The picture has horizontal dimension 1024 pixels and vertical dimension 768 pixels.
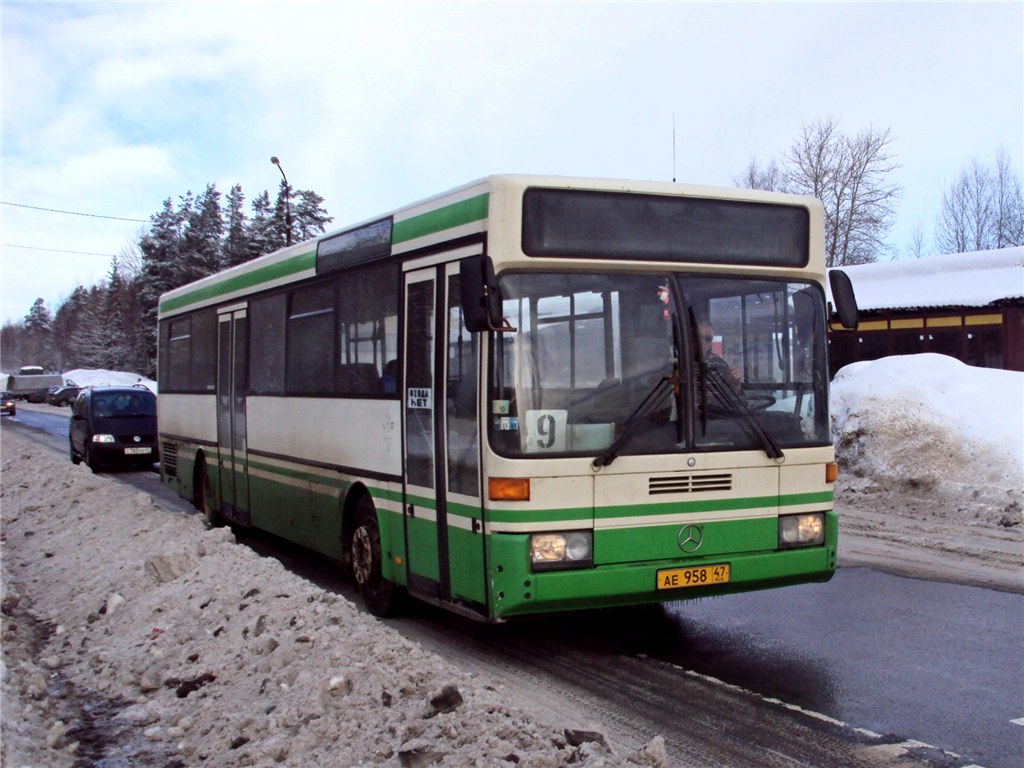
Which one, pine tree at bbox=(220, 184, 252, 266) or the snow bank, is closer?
the snow bank

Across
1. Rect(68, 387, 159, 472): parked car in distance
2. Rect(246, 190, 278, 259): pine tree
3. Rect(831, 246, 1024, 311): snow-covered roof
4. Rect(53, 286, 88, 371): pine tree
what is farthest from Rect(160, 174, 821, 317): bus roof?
Rect(53, 286, 88, 371): pine tree

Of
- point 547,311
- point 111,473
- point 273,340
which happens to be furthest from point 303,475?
point 111,473

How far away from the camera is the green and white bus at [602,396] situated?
6609 mm

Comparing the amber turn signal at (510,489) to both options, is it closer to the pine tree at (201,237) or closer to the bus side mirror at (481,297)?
the bus side mirror at (481,297)

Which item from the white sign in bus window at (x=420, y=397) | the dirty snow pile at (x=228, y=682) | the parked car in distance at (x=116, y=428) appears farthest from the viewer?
the parked car in distance at (x=116, y=428)

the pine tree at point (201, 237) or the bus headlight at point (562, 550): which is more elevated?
the pine tree at point (201, 237)

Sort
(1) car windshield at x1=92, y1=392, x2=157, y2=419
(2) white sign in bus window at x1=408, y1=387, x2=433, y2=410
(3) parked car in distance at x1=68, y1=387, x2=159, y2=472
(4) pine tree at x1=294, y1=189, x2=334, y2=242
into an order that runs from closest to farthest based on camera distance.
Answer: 1. (2) white sign in bus window at x1=408, y1=387, x2=433, y2=410
2. (3) parked car in distance at x1=68, y1=387, x2=159, y2=472
3. (1) car windshield at x1=92, y1=392, x2=157, y2=419
4. (4) pine tree at x1=294, y1=189, x2=334, y2=242

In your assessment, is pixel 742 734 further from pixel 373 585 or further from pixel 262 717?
pixel 373 585

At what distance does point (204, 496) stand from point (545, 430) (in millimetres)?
8944

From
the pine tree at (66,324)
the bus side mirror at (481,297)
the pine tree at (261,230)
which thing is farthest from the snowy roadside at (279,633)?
the pine tree at (66,324)

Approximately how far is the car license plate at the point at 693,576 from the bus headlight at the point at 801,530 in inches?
20.5

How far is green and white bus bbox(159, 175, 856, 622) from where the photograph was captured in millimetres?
6609

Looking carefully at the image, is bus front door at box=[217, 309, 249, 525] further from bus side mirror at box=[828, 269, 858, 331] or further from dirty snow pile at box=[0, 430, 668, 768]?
bus side mirror at box=[828, 269, 858, 331]

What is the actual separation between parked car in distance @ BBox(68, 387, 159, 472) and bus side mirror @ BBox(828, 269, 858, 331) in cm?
2112
